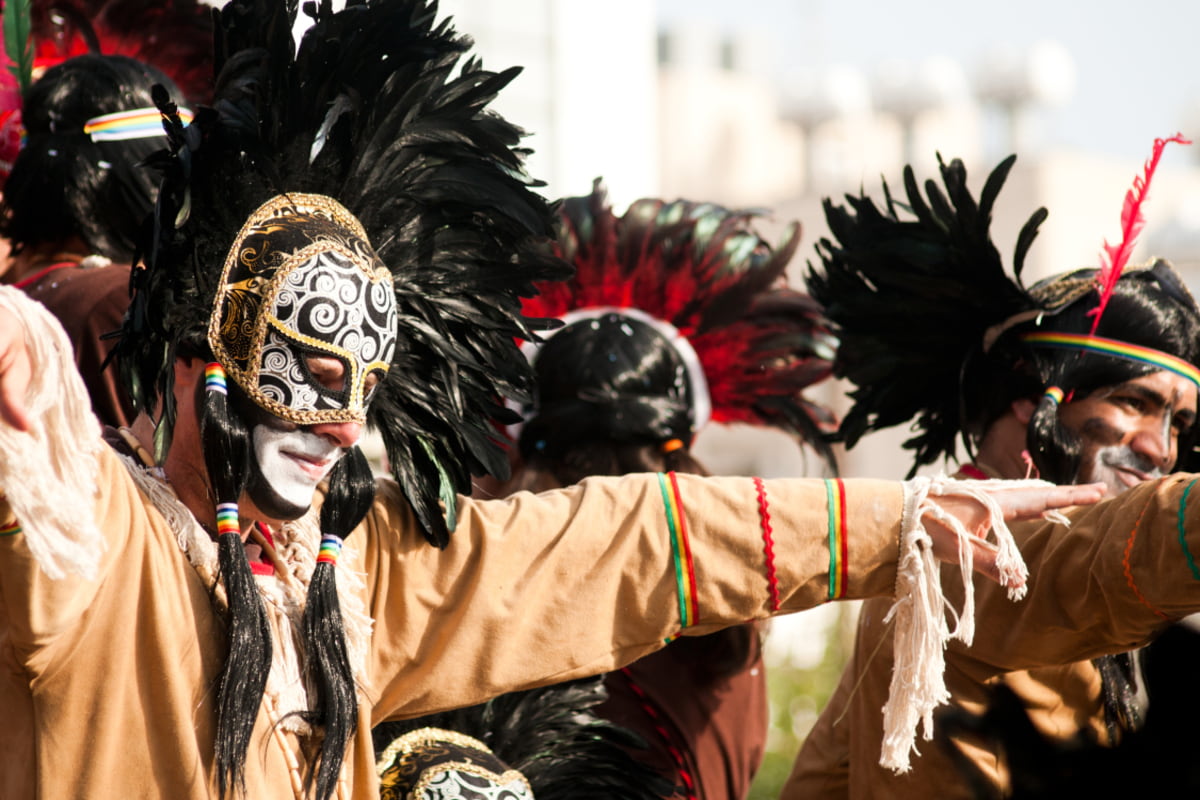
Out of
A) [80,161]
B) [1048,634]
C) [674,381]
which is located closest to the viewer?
[1048,634]

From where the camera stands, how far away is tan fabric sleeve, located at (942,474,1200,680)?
Answer: 8.59 feet

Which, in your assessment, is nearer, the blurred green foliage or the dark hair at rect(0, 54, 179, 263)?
the dark hair at rect(0, 54, 179, 263)

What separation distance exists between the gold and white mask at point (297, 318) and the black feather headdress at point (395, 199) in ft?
0.20

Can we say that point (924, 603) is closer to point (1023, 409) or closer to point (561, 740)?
point (1023, 409)

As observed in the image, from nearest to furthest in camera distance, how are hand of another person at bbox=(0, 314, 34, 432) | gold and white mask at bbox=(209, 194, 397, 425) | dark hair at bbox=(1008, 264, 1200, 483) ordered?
1. hand of another person at bbox=(0, 314, 34, 432)
2. gold and white mask at bbox=(209, 194, 397, 425)
3. dark hair at bbox=(1008, 264, 1200, 483)

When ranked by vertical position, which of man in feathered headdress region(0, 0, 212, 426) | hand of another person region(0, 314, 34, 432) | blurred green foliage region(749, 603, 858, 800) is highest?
man in feathered headdress region(0, 0, 212, 426)

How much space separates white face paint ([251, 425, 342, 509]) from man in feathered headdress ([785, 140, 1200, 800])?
1.18 metres

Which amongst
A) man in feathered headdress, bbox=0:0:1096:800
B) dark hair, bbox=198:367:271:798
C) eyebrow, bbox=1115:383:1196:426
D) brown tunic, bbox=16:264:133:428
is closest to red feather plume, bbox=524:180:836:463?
eyebrow, bbox=1115:383:1196:426

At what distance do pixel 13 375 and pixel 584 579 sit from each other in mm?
1058

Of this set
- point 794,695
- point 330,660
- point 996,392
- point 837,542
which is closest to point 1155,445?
point 996,392

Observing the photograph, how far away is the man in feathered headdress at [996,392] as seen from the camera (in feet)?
10.4

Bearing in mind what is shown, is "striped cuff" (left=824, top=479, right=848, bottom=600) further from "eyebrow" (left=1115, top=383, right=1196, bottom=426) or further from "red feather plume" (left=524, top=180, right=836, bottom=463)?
"red feather plume" (left=524, top=180, right=836, bottom=463)

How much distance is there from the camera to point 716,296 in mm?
4363

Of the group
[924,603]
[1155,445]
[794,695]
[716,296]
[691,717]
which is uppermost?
[716,296]
